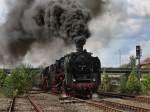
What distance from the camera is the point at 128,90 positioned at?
3803 cm

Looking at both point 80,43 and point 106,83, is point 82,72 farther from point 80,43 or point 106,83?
point 106,83

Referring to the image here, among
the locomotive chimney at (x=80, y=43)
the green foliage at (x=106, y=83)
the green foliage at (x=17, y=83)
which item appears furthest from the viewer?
the green foliage at (x=106, y=83)

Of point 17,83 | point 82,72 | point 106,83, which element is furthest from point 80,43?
point 106,83

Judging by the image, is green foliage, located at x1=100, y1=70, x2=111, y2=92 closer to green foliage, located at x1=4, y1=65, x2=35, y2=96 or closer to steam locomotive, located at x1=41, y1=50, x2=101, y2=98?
green foliage, located at x1=4, y1=65, x2=35, y2=96

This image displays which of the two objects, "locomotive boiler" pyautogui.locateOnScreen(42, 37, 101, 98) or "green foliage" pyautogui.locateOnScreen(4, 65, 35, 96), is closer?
"locomotive boiler" pyautogui.locateOnScreen(42, 37, 101, 98)

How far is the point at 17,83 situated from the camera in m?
33.9

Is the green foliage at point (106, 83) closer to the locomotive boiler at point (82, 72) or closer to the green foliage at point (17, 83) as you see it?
the green foliage at point (17, 83)

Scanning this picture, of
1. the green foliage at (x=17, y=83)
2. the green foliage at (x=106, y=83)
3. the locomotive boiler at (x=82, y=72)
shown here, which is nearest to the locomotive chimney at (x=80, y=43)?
the locomotive boiler at (x=82, y=72)

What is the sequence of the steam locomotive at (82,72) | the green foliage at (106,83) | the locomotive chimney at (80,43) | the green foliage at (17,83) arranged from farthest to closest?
the green foliage at (106,83), the green foliage at (17,83), the locomotive chimney at (80,43), the steam locomotive at (82,72)

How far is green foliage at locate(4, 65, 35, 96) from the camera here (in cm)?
3281

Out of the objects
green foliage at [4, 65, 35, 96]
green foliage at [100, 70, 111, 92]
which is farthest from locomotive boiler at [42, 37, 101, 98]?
green foliage at [100, 70, 111, 92]

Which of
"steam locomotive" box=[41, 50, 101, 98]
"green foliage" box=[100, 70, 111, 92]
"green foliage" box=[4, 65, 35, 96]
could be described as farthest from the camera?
"green foliage" box=[100, 70, 111, 92]

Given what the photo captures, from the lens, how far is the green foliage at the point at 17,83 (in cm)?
3281

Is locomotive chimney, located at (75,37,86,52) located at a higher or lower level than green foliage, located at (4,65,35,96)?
higher
